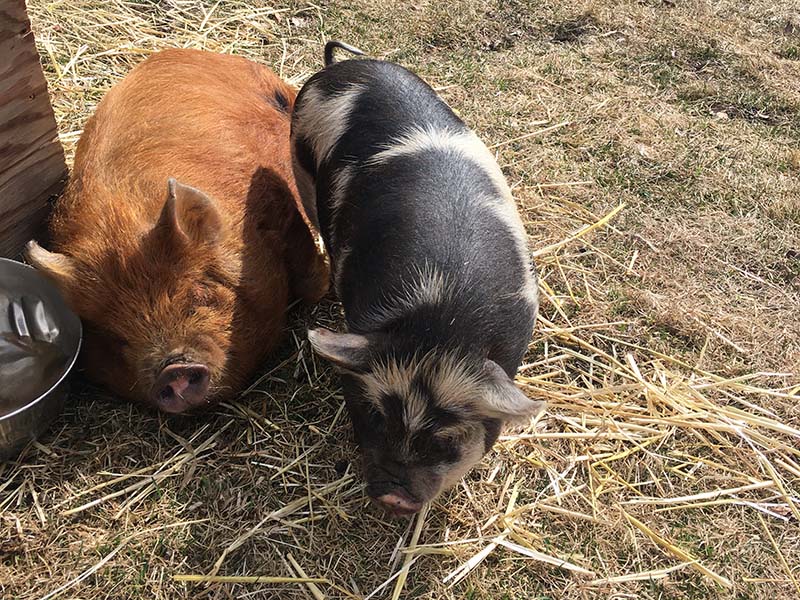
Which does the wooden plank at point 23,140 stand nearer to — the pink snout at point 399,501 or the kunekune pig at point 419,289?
the kunekune pig at point 419,289

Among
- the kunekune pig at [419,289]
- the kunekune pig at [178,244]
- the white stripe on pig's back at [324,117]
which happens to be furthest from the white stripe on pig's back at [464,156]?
the kunekune pig at [178,244]

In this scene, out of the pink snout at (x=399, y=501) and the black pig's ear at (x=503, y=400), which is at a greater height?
the black pig's ear at (x=503, y=400)

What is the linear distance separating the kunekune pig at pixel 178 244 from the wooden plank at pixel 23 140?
0.18 meters

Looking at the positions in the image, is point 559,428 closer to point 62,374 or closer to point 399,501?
point 399,501

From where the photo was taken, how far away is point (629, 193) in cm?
444

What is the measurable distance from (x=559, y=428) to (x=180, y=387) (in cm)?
161

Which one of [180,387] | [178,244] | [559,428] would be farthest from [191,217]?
[559,428]

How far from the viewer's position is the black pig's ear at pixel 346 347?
242 cm

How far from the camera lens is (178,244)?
2.90m

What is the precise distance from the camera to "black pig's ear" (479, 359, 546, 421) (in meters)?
2.31

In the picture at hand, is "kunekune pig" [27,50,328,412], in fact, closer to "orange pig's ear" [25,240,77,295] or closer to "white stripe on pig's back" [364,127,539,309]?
"orange pig's ear" [25,240,77,295]

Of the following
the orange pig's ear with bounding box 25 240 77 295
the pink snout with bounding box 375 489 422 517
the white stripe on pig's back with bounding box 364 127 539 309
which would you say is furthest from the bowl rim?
the pink snout with bounding box 375 489 422 517

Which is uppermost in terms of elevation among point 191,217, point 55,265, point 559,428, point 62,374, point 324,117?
point 324,117

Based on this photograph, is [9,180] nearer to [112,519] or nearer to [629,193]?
[112,519]
